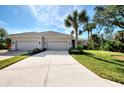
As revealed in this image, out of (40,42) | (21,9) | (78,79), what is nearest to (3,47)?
(40,42)

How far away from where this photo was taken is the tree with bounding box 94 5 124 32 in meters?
14.5

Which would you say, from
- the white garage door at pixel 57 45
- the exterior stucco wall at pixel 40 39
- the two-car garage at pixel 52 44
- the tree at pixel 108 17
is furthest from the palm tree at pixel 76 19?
the tree at pixel 108 17

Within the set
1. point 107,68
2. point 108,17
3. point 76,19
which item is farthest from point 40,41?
point 107,68

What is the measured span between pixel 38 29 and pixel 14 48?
6.25m

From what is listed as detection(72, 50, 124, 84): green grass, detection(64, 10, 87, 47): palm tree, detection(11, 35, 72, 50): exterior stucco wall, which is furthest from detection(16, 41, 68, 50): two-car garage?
detection(72, 50, 124, 84): green grass

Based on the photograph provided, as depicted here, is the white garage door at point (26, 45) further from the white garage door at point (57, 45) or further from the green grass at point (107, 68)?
the green grass at point (107, 68)

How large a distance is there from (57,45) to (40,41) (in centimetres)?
254

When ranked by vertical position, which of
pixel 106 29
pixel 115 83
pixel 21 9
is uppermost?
pixel 21 9

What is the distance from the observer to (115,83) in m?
6.29

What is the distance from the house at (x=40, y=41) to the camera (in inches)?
1058

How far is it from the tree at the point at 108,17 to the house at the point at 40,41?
12.1m

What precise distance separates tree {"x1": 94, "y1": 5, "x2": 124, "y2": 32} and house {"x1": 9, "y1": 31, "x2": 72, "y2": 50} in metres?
12.1

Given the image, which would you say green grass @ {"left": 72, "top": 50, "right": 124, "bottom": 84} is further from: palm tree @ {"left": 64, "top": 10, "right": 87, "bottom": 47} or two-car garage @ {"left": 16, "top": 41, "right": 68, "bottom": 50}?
palm tree @ {"left": 64, "top": 10, "right": 87, "bottom": 47}
